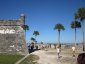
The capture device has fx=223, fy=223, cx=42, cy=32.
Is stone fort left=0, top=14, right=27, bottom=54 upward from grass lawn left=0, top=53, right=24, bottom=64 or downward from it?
upward

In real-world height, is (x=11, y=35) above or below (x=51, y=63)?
above

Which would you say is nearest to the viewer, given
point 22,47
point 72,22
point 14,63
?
point 14,63

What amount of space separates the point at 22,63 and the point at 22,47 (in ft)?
36.6

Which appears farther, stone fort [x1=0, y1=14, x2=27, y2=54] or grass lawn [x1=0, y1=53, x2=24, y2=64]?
stone fort [x1=0, y1=14, x2=27, y2=54]

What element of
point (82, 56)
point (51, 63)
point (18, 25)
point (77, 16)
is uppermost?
point (77, 16)

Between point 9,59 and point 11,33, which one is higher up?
point 11,33

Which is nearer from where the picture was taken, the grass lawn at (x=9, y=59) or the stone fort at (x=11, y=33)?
the grass lawn at (x=9, y=59)

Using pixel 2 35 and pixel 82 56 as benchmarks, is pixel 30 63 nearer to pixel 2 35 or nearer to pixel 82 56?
pixel 2 35

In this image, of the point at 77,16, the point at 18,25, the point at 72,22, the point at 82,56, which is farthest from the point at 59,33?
the point at 82,56

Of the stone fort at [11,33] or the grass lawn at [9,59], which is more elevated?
the stone fort at [11,33]

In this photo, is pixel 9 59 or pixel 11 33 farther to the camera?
pixel 11 33

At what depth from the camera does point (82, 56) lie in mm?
3895

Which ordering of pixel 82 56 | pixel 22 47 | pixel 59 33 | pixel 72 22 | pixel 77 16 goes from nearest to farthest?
pixel 82 56 < pixel 22 47 < pixel 77 16 < pixel 72 22 < pixel 59 33

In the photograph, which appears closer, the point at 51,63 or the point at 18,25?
the point at 51,63
